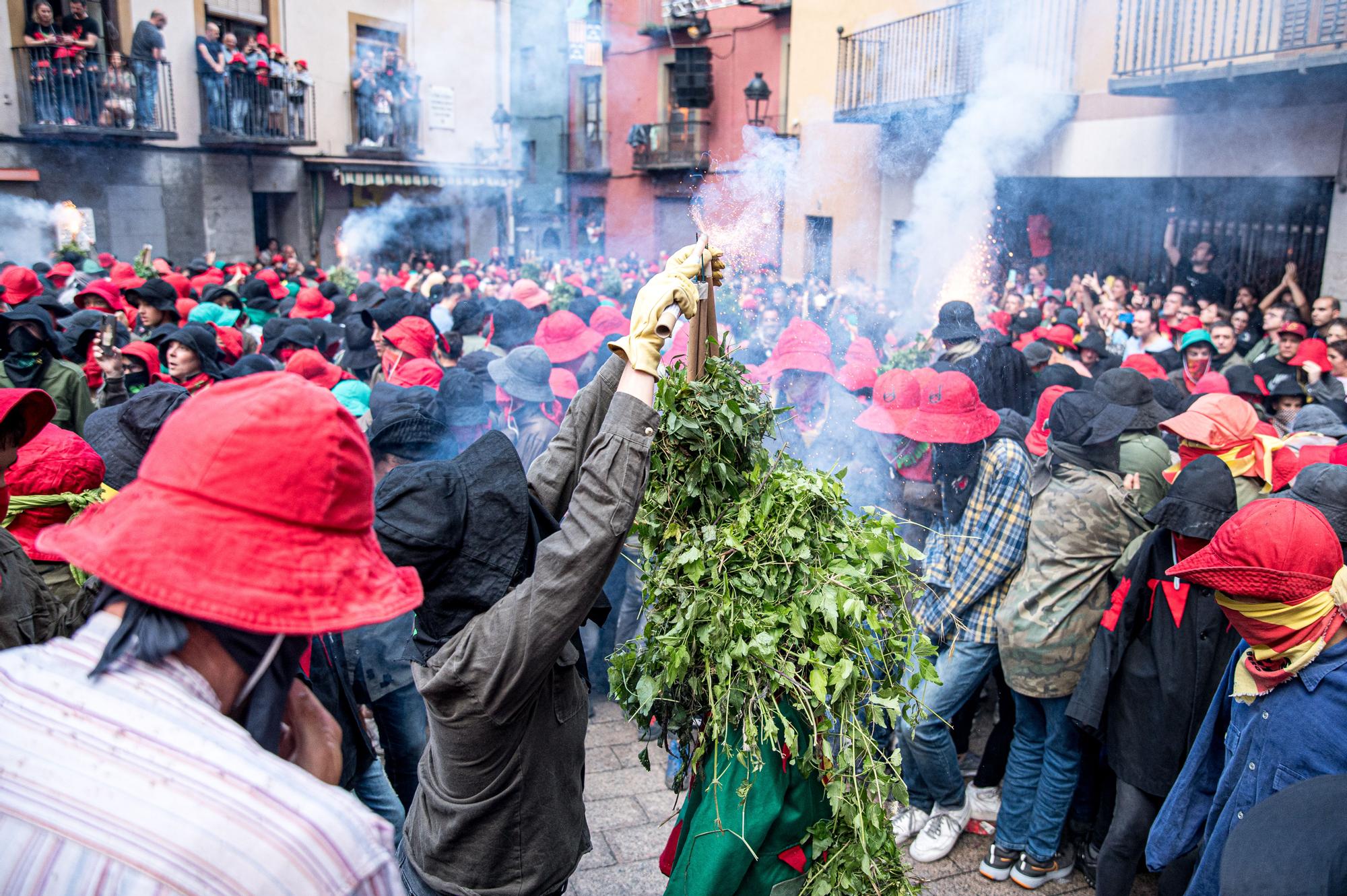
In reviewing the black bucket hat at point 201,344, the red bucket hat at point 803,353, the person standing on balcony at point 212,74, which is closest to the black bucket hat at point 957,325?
the red bucket hat at point 803,353

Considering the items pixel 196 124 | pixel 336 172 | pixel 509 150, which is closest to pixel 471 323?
pixel 196 124

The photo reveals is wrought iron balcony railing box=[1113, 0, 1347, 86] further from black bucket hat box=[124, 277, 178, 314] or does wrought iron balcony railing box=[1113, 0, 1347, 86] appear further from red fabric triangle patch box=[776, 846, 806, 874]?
black bucket hat box=[124, 277, 178, 314]

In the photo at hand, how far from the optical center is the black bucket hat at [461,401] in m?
4.61

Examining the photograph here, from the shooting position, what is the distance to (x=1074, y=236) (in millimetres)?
13336

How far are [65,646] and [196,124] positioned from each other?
67.0 ft

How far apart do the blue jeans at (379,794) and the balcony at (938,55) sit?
12.7 m

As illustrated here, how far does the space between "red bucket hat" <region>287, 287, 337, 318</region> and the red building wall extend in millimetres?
12295

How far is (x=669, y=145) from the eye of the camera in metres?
25.3

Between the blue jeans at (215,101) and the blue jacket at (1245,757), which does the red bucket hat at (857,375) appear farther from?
the blue jeans at (215,101)

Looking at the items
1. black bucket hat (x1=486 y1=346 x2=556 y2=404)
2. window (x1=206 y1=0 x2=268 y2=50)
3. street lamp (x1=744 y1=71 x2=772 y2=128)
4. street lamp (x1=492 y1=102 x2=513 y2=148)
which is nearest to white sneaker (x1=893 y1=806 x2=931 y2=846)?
black bucket hat (x1=486 y1=346 x2=556 y2=404)

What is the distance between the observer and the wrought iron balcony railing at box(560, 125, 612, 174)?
91.0 feet

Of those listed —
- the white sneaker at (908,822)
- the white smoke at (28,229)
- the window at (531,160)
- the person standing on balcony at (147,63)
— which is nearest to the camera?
the white sneaker at (908,822)

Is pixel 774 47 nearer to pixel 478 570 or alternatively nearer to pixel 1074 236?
pixel 1074 236

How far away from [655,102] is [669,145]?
1493mm
